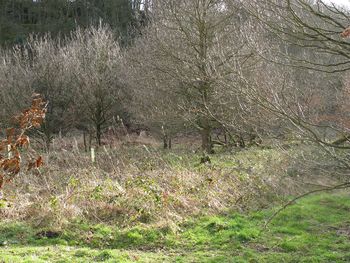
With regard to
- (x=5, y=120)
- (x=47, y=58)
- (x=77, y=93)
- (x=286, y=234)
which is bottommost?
(x=286, y=234)

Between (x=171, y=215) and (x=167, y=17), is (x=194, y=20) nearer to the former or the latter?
(x=167, y=17)

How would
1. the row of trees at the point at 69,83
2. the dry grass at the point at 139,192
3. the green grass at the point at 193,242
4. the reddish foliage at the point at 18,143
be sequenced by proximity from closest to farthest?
the reddish foliage at the point at 18,143, the green grass at the point at 193,242, the dry grass at the point at 139,192, the row of trees at the point at 69,83

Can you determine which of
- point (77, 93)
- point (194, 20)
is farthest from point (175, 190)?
point (77, 93)

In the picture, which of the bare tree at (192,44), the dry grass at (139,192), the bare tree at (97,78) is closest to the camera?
the dry grass at (139,192)

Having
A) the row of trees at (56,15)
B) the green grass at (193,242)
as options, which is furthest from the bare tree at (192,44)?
the row of trees at (56,15)

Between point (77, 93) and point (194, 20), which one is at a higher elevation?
point (194, 20)

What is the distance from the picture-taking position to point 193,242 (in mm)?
6910

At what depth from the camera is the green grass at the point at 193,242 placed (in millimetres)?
6156

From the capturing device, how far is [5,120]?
1906cm

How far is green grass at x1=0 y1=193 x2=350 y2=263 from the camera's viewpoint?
6.16 m

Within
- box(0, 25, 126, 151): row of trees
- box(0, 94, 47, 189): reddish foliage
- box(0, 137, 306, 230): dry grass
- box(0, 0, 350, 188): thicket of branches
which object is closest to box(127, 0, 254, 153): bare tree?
box(0, 0, 350, 188): thicket of branches

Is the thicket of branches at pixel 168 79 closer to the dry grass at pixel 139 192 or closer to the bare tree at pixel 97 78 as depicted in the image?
the bare tree at pixel 97 78

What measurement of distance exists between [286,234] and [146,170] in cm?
395

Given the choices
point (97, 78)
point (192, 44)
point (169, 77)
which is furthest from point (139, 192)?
point (97, 78)
